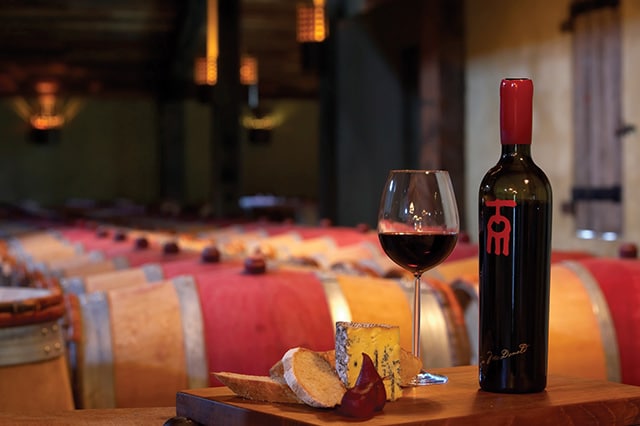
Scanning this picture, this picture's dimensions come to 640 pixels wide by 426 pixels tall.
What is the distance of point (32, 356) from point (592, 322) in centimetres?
142

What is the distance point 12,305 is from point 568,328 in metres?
1.39

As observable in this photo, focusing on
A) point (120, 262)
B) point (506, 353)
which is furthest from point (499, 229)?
point (120, 262)

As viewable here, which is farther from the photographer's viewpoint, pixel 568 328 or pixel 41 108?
pixel 41 108

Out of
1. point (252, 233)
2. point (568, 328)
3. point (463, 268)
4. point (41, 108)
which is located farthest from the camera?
point (41, 108)

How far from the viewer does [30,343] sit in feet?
7.78

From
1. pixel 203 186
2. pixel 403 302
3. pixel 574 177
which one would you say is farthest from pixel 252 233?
pixel 203 186

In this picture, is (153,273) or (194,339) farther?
(153,273)

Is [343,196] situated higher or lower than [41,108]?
lower

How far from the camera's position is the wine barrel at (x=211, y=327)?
2.67 m

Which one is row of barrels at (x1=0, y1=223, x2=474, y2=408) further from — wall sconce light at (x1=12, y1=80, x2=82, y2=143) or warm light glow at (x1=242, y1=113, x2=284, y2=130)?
warm light glow at (x1=242, y1=113, x2=284, y2=130)

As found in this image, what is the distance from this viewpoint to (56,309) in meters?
2.47

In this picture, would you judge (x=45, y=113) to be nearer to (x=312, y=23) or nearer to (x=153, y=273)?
(x=312, y=23)

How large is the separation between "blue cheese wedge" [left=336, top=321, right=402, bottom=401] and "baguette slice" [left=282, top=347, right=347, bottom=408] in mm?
19

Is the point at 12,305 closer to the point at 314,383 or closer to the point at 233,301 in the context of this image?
the point at 233,301
